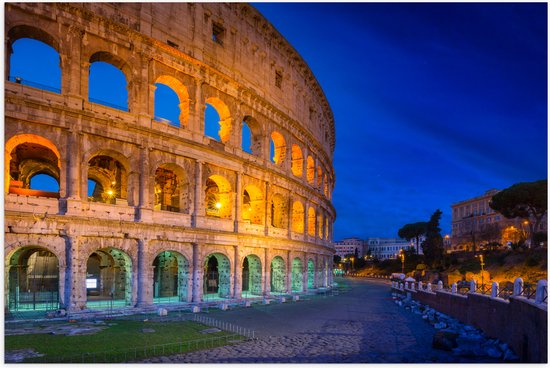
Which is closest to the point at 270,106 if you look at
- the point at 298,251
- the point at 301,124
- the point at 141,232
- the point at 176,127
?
the point at 301,124

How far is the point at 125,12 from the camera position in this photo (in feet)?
71.3

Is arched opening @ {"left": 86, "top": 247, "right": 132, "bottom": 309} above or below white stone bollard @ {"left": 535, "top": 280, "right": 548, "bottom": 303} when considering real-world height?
below

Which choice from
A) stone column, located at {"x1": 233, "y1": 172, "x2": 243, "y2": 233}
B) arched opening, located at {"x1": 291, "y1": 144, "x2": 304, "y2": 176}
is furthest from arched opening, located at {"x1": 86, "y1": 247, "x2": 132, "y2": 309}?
arched opening, located at {"x1": 291, "y1": 144, "x2": 304, "y2": 176}

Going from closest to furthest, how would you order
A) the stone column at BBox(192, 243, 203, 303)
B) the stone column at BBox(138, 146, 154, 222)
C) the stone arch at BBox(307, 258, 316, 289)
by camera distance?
the stone column at BBox(138, 146, 154, 222), the stone column at BBox(192, 243, 203, 303), the stone arch at BBox(307, 258, 316, 289)

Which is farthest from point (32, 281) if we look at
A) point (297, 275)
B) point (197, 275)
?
point (297, 275)

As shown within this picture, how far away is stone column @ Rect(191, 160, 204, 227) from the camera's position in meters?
23.8

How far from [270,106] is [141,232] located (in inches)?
496

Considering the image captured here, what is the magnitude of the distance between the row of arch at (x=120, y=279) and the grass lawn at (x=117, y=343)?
4622 mm

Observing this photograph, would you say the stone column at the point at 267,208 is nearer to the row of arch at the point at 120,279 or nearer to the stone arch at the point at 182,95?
the row of arch at the point at 120,279

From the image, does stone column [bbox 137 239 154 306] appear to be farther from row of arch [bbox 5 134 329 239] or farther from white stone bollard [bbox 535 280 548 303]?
white stone bollard [bbox 535 280 548 303]

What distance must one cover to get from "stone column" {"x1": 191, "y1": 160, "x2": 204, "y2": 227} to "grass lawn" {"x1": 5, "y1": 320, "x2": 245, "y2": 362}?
7.96 metres

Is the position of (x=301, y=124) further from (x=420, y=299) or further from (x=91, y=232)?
(x=91, y=232)

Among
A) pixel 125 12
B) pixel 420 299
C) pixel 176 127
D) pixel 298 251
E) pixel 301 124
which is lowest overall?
pixel 420 299

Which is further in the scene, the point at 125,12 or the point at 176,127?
the point at 176,127
